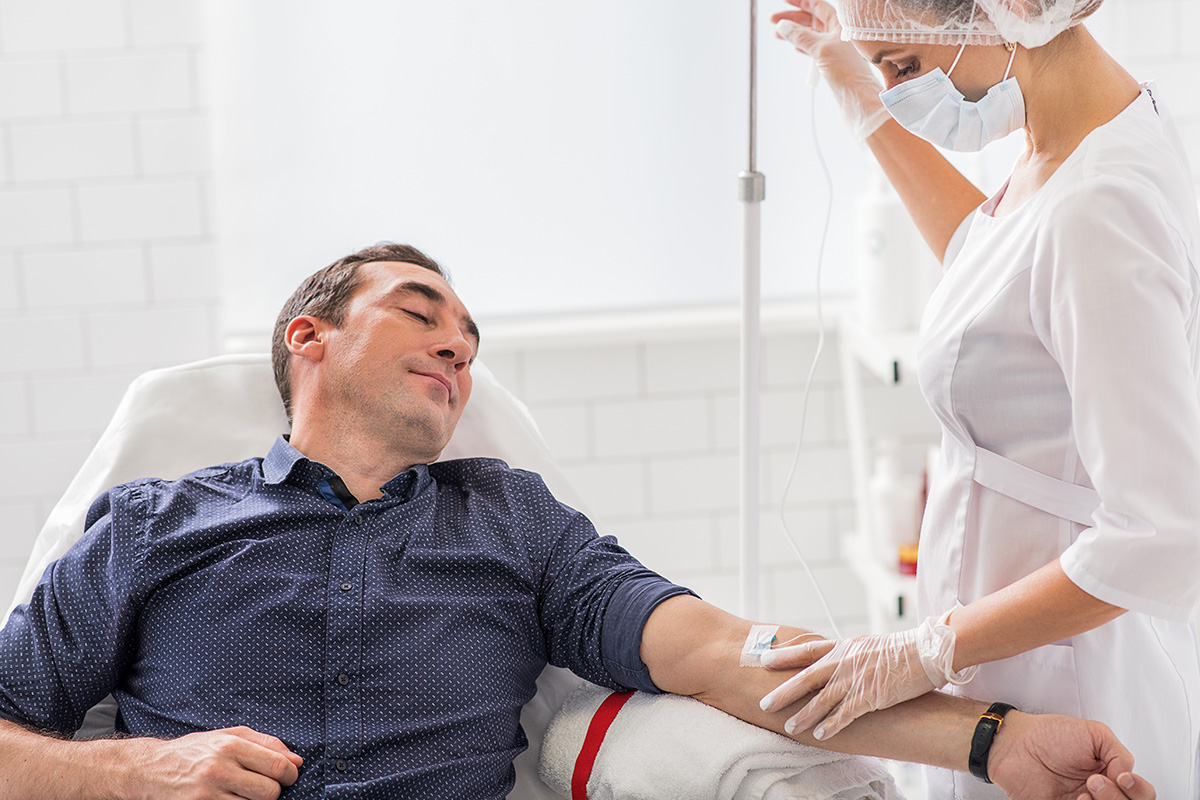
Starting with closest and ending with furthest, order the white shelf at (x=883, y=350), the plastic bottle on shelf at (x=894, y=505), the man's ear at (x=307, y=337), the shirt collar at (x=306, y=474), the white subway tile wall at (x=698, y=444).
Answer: the shirt collar at (x=306, y=474) < the man's ear at (x=307, y=337) < the white shelf at (x=883, y=350) < the plastic bottle on shelf at (x=894, y=505) < the white subway tile wall at (x=698, y=444)

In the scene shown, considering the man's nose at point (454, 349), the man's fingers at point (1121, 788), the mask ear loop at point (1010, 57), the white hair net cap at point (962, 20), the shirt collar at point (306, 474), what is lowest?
the man's fingers at point (1121, 788)

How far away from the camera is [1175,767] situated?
3.66ft

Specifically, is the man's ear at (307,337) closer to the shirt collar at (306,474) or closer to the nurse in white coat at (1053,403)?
the shirt collar at (306,474)

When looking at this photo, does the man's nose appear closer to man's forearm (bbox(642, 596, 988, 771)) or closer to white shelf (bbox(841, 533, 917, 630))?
man's forearm (bbox(642, 596, 988, 771))

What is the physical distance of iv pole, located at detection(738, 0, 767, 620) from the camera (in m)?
1.43

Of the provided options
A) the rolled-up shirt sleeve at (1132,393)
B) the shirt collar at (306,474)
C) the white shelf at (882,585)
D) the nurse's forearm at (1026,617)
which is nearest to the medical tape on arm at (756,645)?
the nurse's forearm at (1026,617)

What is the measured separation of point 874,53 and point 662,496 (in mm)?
1420

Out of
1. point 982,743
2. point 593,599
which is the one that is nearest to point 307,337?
point 593,599

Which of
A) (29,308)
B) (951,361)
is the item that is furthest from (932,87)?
(29,308)

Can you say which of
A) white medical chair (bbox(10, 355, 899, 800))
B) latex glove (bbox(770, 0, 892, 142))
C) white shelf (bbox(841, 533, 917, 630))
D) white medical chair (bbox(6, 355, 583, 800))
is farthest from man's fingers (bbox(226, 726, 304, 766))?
white shelf (bbox(841, 533, 917, 630))

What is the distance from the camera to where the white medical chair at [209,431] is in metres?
1.57

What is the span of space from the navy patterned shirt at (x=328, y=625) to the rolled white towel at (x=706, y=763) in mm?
63

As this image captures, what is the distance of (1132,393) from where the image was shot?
3.11 feet

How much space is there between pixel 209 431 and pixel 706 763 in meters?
0.91
